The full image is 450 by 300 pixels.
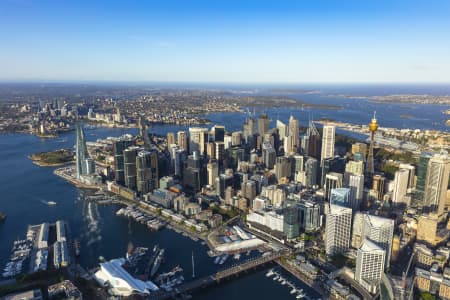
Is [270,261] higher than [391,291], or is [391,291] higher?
[391,291]

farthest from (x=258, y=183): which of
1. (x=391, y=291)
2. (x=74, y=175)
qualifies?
(x=74, y=175)

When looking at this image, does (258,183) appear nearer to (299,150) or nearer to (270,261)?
(270,261)

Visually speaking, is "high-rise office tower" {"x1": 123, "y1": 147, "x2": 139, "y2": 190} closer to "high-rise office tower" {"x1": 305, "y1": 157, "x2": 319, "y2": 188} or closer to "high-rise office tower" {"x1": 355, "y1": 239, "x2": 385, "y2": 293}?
"high-rise office tower" {"x1": 305, "y1": 157, "x2": 319, "y2": 188}

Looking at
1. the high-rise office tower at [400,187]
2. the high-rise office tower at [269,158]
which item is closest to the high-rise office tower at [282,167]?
the high-rise office tower at [269,158]

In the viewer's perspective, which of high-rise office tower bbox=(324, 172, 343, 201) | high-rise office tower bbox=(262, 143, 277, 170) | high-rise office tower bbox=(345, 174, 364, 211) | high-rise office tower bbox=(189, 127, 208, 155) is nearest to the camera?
high-rise office tower bbox=(345, 174, 364, 211)

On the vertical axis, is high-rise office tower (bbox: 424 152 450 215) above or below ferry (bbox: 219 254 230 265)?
above

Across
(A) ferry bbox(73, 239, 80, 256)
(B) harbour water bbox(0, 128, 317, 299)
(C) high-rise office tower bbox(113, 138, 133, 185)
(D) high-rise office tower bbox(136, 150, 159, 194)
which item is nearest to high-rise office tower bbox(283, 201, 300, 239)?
(B) harbour water bbox(0, 128, 317, 299)

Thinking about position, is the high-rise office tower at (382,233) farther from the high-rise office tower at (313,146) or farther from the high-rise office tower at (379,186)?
the high-rise office tower at (313,146)
